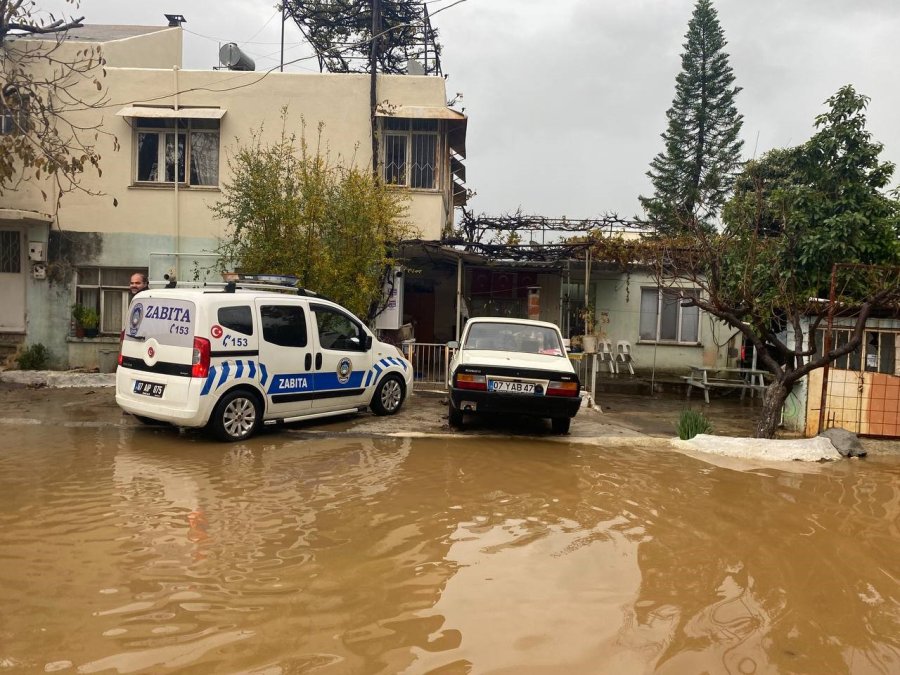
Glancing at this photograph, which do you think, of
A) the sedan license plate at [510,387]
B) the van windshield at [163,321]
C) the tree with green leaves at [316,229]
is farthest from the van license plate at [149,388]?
the tree with green leaves at [316,229]

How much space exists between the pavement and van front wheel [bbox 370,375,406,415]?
0.50ft

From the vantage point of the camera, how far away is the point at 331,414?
8688 mm

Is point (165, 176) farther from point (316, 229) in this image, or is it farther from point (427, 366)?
point (427, 366)

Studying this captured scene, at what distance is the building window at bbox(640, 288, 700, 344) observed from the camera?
16.5 m

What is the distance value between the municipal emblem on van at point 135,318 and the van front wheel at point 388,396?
3.25 meters

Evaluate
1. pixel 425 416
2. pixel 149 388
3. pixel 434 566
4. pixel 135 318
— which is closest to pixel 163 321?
pixel 135 318

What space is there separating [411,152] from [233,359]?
26.2 ft

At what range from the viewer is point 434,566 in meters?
4.03

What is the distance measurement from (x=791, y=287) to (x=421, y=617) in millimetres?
9699

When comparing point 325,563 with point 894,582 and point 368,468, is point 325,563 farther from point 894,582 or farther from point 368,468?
point 894,582

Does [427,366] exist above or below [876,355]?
below

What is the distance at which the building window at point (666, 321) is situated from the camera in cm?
1645

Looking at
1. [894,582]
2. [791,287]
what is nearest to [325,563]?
[894,582]

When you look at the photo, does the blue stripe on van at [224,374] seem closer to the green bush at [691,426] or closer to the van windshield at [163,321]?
the van windshield at [163,321]
